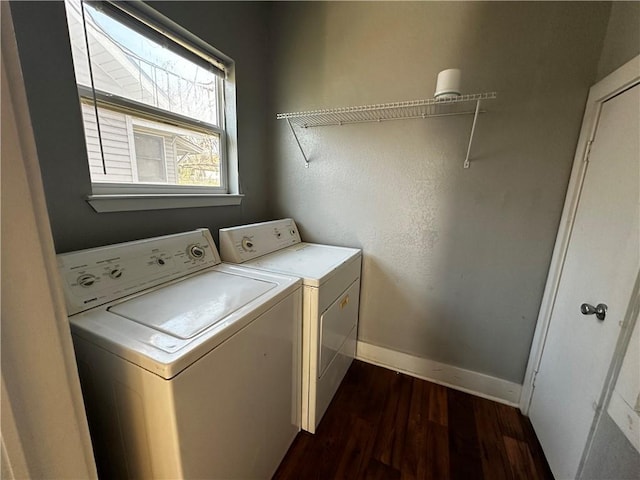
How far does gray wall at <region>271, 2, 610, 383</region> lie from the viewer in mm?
1430

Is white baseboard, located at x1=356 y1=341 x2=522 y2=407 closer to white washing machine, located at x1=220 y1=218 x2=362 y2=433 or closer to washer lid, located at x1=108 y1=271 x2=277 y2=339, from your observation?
white washing machine, located at x1=220 y1=218 x2=362 y2=433

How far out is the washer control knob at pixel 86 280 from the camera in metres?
0.97

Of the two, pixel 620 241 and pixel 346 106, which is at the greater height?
pixel 346 106

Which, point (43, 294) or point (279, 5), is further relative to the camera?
point (279, 5)

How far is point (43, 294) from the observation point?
0.50m

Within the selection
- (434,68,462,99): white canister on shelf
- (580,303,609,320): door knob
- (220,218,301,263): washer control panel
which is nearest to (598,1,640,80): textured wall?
(434,68,462,99): white canister on shelf

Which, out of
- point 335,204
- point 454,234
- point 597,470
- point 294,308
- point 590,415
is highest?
point 335,204

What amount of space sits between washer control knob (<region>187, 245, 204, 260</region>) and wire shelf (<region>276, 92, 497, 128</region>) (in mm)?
1092

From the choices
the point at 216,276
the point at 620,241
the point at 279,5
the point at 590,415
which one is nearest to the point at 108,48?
the point at 216,276

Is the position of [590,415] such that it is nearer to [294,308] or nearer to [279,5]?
[294,308]

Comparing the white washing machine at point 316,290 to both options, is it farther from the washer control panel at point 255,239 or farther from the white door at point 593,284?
the white door at point 593,284

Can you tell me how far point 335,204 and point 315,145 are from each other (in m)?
0.46

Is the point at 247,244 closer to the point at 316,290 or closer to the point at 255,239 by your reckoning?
the point at 255,239

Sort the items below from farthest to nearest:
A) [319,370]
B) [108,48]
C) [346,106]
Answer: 1. [346,106]
2. [319,370]
3. [108,48]
